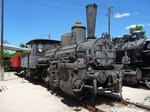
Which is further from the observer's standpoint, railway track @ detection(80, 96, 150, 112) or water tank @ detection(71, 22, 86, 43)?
water tank @ detection(71, 22, 86, 43)

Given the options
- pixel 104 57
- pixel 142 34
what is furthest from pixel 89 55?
pixel 142 34

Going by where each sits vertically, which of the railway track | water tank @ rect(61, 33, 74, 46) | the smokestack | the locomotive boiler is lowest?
the railway track

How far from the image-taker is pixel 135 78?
14008 mm

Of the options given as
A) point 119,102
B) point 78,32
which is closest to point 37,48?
point 78,32

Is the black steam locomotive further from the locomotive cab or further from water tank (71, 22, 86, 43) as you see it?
the locomotive cab

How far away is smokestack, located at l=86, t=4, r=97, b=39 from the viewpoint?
33.9 feet

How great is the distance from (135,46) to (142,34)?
2.54m

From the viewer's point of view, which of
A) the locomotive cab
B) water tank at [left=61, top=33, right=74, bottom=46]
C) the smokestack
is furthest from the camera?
the locomotive cab

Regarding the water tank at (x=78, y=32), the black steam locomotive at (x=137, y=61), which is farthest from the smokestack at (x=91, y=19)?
the black steam locomotive at (x=137, y=61)

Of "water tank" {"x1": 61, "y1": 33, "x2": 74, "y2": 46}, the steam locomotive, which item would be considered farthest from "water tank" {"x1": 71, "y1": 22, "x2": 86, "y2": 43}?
"water tank" {"x1": 61, "y1": 33, "x2": 74, "y2": 46}

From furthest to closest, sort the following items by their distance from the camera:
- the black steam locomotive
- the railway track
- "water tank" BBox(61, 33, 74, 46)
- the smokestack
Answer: the black steam locomotive < "water tank" BBox(61, 33, 74, 46) < the smokestack < the railway track

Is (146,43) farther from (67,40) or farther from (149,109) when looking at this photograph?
(149,109)

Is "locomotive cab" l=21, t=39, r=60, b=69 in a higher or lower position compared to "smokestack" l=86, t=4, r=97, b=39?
lower

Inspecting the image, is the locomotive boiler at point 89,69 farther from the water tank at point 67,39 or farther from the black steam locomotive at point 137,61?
the black steam locomotive at point 137,61
